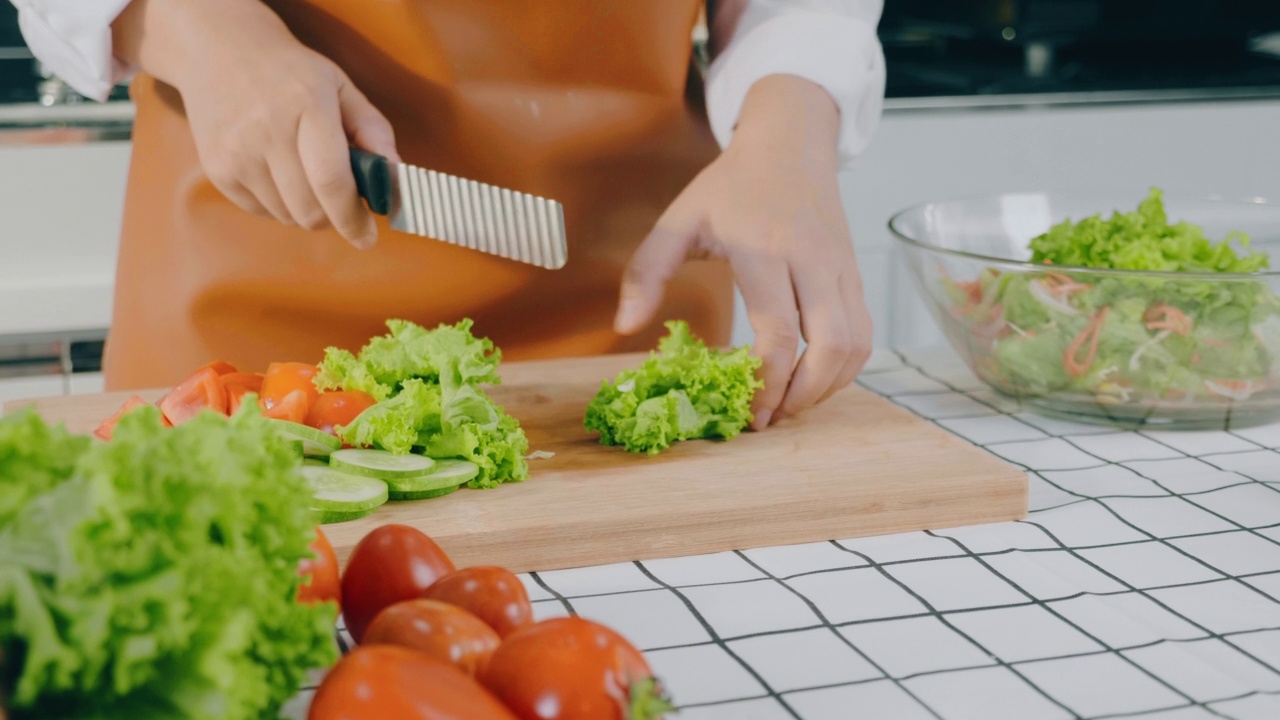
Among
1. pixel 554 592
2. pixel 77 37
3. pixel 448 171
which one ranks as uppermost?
pixel 77 37

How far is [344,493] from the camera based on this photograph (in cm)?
100

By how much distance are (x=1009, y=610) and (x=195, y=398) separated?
0.74 m

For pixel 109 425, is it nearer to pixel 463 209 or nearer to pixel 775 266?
pixel 463 209

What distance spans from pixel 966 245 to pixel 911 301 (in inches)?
36.8

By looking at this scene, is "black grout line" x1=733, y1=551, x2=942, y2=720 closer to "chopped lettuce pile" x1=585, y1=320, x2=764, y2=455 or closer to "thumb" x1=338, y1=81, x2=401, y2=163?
"chopped lettuce pile" x1=585, y1=320, x2=764, y2=455

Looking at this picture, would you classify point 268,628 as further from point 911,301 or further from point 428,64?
point 911,301

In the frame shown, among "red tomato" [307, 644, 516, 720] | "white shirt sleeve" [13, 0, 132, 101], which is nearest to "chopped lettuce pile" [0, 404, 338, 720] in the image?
"red tomato" [307, 644, 516, 720]

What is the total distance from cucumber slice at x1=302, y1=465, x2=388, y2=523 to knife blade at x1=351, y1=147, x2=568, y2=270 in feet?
0.83

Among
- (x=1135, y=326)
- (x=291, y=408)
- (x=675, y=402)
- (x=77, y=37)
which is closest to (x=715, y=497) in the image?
(x=675, y=402)

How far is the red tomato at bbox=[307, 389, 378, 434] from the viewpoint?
114 cm

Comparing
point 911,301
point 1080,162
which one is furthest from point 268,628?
point 1080,162

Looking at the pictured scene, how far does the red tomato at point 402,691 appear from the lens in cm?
55

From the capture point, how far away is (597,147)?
147cm

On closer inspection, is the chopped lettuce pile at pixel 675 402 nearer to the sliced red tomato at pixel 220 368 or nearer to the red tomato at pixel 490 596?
the sliced red tomato at pixel 220 368
